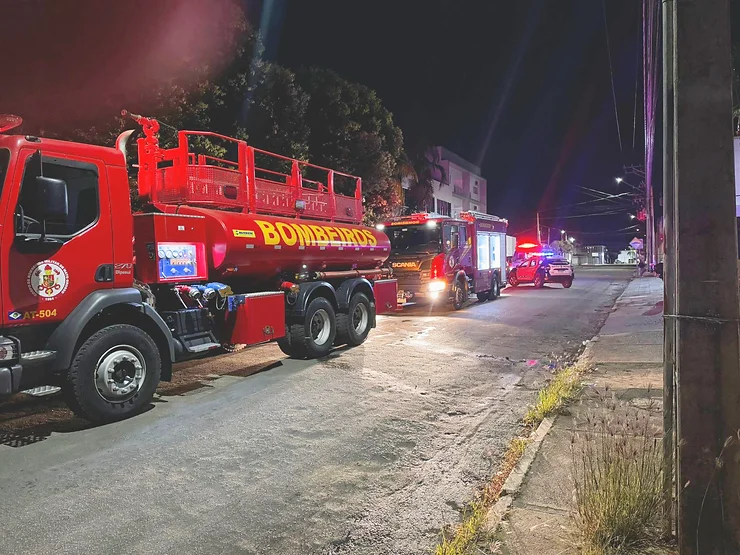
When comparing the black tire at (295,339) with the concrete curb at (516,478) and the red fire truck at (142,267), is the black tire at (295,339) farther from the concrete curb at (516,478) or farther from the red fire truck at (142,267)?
the concrete curb at (516,478)

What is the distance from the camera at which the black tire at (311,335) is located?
349 inches

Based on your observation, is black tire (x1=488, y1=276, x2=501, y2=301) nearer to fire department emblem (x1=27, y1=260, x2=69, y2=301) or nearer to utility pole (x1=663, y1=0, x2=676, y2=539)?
fire department emblem (x1=27, y1=260, x2=69, y2=301)

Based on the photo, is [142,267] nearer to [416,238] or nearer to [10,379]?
[10,379]

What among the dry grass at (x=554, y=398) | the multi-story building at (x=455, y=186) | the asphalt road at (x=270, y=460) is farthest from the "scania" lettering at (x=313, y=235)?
the multi-story building at (x=455, y=186)

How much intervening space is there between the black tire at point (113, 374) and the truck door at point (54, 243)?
Answer: 19.1 inches

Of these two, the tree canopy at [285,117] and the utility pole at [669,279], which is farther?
the tree canopy at [285,117]

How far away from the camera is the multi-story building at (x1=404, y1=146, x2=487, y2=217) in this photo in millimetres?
38969

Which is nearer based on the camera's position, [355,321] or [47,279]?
[47,279]

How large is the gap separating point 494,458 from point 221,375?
180 inches

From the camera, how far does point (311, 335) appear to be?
9.10 m

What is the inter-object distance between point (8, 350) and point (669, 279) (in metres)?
5.40

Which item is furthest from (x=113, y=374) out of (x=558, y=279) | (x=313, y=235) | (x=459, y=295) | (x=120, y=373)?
(x=558, y=279)

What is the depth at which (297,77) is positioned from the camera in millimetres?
17547

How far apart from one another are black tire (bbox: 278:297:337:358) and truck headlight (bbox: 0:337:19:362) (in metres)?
4.29
